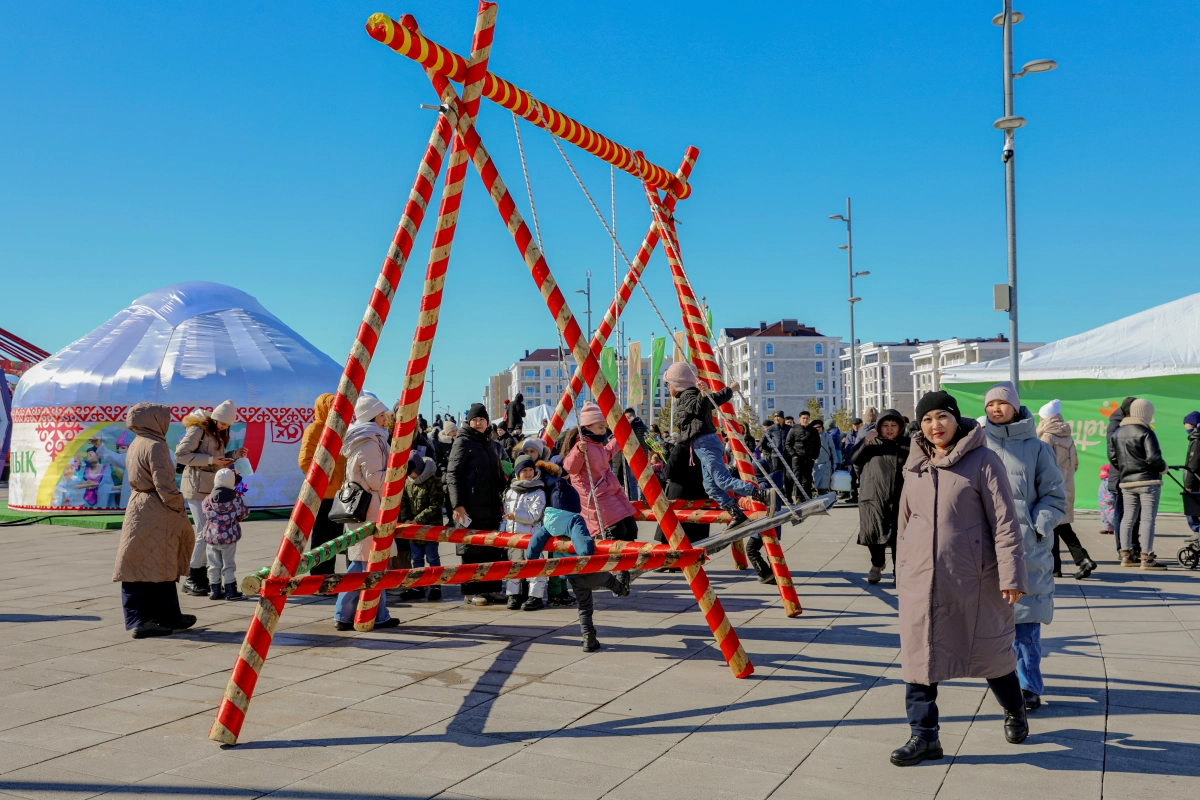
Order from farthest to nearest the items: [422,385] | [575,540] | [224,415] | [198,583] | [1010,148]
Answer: [1010,148] < [198,583] < [224,415] < [575,540] < [422,385]

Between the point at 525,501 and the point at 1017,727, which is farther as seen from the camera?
the point at 525,501

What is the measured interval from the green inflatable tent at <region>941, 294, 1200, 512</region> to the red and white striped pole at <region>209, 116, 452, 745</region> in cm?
1239

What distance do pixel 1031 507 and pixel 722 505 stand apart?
8.63 ft

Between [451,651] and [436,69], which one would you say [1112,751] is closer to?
[451,651]

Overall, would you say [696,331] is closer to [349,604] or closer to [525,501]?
[525,501]

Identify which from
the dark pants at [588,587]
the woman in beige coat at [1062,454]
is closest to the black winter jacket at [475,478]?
the dark pants at [588,587]

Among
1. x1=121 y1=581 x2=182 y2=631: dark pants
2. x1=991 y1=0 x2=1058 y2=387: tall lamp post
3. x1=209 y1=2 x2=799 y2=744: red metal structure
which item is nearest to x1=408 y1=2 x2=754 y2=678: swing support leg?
x1=209 y1=2 x2=799 y2=744: red metal structure

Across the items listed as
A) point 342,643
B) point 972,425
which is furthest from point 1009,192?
point 342,643

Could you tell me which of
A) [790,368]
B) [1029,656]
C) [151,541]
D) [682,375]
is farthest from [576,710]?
[790,368]

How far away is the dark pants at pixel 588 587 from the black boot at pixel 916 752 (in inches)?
77.4

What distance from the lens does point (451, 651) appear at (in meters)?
6.30

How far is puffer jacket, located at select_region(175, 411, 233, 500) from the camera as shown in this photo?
8453 mm

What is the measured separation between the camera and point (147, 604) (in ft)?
22.5

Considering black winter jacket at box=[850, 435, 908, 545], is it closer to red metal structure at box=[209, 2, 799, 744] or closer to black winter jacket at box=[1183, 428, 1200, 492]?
black winter jacket at box=[1183, 428, 1200, 492]
